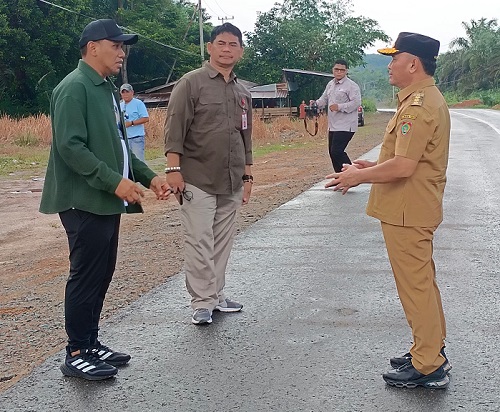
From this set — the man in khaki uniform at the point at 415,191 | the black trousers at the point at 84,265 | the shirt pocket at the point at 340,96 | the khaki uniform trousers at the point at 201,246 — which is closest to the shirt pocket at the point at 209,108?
the khaki uniform trousers at the point at 201,246

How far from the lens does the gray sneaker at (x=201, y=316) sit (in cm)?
500

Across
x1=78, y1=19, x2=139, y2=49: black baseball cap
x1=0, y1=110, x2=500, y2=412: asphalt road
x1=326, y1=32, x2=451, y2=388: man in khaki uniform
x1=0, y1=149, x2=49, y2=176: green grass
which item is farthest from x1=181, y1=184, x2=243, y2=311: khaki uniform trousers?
x1=0, y1=149, x2=49, y2=176: green grass

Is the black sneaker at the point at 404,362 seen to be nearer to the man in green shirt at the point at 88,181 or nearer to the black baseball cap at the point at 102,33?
the man in green shirt at the point at 88,181

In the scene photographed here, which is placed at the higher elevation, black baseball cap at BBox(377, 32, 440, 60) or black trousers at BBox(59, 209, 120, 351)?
black baseball cap at BBox(377, 32, 440, 60)

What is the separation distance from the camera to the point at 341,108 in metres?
10.8

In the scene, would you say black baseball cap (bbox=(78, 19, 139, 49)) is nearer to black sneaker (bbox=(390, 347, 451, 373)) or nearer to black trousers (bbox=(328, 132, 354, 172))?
black sneaker (bbox=(390, 347, 451, 373))

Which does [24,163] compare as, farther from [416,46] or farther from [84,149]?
[416,46]

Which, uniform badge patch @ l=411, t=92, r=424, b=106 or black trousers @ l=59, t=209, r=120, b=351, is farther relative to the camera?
black trousers @ l=59, t=209, r=120, b=351

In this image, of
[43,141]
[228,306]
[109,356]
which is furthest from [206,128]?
[43,141]

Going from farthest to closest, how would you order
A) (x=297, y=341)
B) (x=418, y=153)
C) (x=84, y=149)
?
(x=297, y=341)
(x=84, y=149)
(x=418, y=153)

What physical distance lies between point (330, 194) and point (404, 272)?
751cm

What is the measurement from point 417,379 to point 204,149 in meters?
2.13

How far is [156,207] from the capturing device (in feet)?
38.1

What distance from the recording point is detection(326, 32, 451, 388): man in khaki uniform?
12.1 feet
